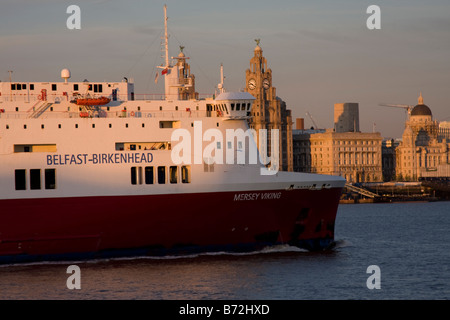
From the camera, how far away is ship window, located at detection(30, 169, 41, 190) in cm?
4175

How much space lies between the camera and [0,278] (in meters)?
38.5

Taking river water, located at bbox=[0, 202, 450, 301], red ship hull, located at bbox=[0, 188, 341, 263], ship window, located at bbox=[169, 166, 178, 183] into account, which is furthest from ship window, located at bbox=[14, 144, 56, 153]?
ship window, located at bbox=[169, 166, 178, 183]

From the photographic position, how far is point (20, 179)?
4172 centimetres

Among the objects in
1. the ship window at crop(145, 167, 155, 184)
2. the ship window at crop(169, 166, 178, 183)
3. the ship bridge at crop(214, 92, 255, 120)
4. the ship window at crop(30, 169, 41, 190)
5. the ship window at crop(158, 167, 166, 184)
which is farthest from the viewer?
the ship bridge at crop(214, 92, 255, 120)

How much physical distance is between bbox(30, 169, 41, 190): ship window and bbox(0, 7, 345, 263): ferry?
1.9 inches

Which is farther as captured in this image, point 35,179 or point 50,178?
point 50,178

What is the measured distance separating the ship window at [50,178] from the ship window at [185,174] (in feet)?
20.9

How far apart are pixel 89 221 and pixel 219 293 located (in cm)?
955

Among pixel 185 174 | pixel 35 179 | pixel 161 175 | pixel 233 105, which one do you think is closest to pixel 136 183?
pixel 161 175

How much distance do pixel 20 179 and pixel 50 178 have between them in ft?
4.74

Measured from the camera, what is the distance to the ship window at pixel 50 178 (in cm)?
4188

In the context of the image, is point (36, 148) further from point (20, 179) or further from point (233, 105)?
point (233, 105)

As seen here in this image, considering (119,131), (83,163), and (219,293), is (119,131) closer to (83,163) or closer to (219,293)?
(83,163)

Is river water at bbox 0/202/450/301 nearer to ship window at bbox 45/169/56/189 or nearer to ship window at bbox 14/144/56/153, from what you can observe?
ship window at bbox 45/169/56/189
